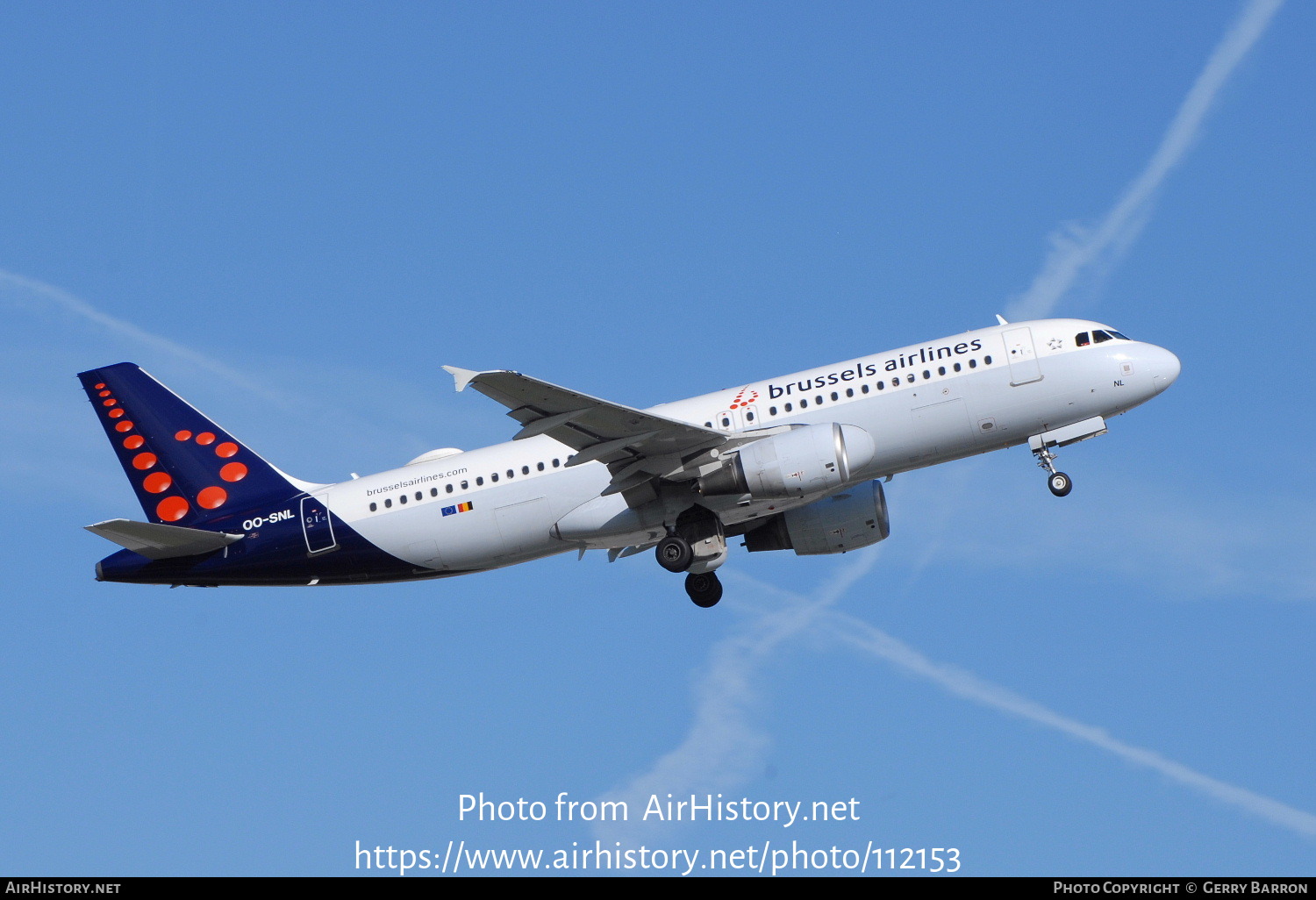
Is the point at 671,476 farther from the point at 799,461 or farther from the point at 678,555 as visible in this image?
the point at 799,461

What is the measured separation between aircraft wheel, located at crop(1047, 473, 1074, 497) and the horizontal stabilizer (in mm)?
21971

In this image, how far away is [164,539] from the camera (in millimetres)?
39562

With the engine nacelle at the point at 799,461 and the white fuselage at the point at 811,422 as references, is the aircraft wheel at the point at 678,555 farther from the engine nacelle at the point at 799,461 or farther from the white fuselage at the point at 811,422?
the engine nacelle at the point at 799,461

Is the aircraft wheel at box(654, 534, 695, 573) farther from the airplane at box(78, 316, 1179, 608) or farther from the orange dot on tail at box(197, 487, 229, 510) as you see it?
the orange dot on tail at box(197, 487, 229, 510)

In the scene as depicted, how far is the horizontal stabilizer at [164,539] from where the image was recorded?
38406 mm

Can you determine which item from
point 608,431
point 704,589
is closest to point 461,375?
point 608,431

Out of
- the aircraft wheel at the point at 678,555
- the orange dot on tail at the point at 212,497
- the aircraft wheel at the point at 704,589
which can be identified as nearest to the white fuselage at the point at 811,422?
the aircraft wheel at the point at 678,555

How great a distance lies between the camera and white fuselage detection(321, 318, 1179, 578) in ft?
123

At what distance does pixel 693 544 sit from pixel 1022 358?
976cm
